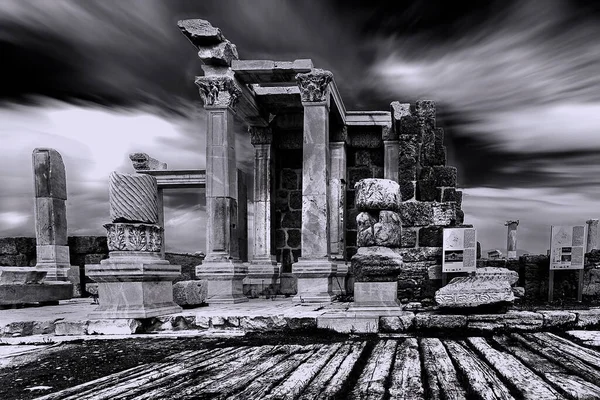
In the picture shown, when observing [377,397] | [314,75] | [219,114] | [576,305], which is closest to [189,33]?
[219,114]

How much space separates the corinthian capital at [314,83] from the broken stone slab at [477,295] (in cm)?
515

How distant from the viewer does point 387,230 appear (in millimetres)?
7160

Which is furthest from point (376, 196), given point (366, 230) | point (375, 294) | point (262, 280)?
point (262, 280)

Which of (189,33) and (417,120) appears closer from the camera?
(189,33)

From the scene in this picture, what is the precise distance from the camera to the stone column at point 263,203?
13086 mm

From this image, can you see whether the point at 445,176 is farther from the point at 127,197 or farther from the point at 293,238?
the point at 127,197

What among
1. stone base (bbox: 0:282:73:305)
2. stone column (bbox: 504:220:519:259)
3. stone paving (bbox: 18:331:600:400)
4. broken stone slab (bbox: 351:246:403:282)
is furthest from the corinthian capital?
stone column (bbox: 504:220:519:259)

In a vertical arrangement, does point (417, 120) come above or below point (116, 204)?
above

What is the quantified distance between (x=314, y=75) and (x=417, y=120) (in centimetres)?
266

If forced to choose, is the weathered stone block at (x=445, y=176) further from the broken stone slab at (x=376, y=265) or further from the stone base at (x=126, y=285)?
the stone base at (x=126, y=285)

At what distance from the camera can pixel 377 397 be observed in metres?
3.66

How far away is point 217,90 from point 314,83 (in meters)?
2.11

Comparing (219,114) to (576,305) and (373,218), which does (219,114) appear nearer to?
(373,218)

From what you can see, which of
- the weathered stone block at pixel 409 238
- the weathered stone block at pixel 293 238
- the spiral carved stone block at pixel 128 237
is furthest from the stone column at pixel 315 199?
the weathered stone block at pixel 293 238
